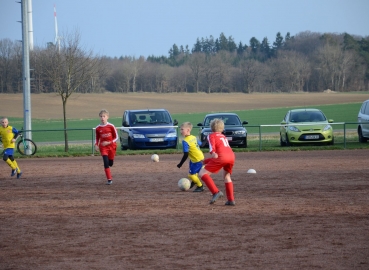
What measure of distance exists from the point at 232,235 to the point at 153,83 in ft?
376

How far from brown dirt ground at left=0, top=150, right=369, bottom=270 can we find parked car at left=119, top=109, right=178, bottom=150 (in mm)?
8663

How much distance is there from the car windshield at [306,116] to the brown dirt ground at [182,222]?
10.4 m

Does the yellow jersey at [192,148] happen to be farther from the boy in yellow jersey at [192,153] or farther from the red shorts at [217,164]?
the red shorts at [217,164]

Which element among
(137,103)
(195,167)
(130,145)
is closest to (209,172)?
(195,167)

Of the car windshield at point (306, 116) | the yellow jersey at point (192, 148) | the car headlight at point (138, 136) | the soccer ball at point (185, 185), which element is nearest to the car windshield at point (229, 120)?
the car windshield at point (306, 116)

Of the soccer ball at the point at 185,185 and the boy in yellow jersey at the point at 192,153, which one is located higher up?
the boy in yellow jersey at the point at 192,153

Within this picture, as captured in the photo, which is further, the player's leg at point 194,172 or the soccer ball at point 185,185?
the soccer ball at point 185,185

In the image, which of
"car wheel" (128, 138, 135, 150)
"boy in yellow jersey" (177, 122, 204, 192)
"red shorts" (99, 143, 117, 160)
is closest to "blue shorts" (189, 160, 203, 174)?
"boy in yellow jersey" (177, 122, 204, 192)

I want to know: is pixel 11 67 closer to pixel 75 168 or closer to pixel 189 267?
pixel 75 168

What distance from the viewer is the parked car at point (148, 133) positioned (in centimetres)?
2629

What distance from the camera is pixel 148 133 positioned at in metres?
26.3

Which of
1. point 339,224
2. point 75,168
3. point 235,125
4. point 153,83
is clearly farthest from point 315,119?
point 153,83

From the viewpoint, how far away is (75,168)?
66.0 feet

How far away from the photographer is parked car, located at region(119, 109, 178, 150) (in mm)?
26286
